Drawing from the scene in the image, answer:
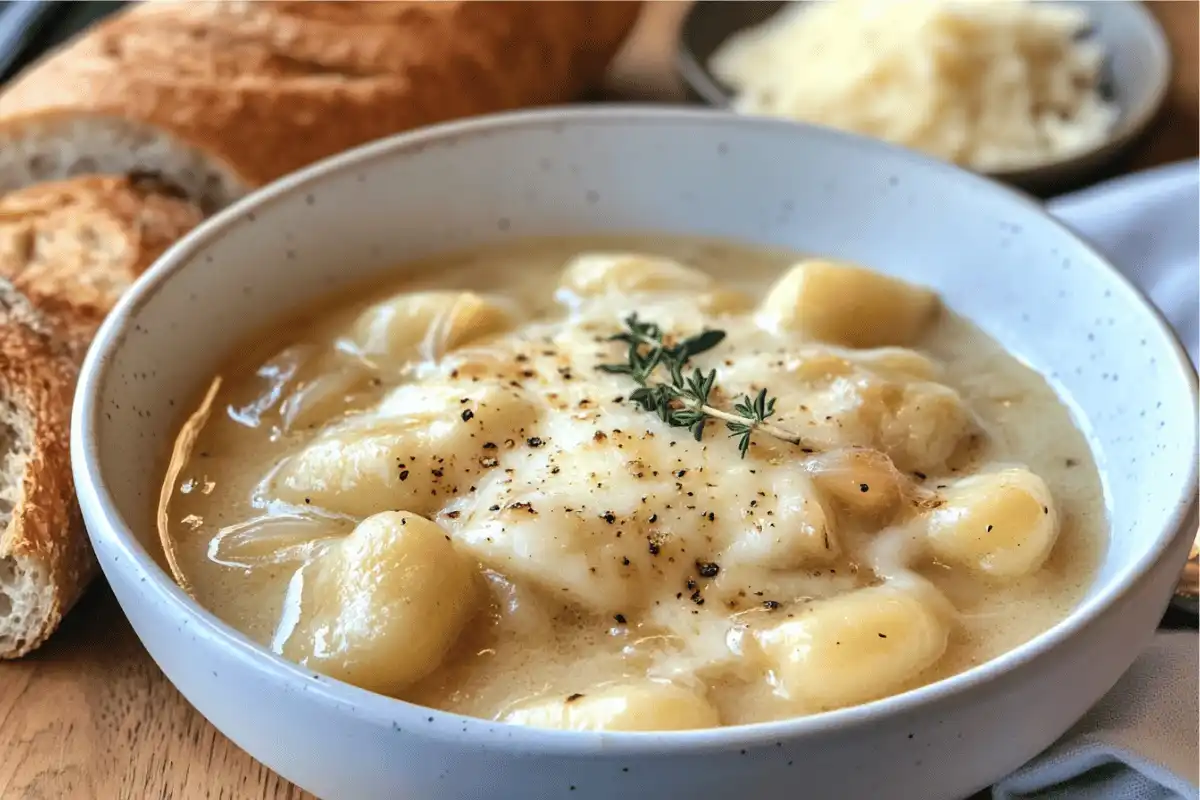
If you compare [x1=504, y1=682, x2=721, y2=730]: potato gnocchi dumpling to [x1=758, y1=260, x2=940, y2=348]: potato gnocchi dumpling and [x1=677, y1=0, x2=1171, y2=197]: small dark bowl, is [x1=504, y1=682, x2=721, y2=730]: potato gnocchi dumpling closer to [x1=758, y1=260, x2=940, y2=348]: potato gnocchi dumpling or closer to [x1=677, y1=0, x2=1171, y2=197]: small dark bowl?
[x1=758, y1=260, x2=940, y2=348]: potato gnocchi dumpling

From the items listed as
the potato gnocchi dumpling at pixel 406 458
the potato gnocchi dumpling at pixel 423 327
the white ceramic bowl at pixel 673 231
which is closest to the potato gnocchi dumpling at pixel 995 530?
the white ceramic bowl at pixel 673 231

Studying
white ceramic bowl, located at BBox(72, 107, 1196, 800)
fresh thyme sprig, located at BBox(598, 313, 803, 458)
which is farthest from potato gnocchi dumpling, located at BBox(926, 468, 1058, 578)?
fresh thyme sprig, located at BBox(598, 313, 803, 458)

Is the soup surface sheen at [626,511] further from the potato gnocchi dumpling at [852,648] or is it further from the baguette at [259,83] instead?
the baguette at [259,83]

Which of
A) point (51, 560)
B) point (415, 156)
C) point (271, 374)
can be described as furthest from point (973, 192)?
point (51, 560)

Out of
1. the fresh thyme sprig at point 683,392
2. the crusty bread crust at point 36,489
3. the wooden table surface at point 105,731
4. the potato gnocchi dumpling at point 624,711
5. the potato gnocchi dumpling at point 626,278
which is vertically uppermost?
the fresh thyme sprig at point 683,392

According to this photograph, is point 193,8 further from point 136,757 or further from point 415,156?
point 136,757
